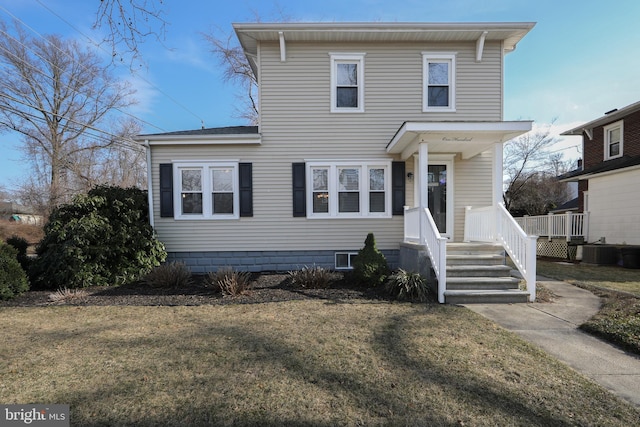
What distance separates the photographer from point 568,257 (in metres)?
12.5

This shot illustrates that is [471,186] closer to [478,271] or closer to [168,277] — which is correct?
[478,271]

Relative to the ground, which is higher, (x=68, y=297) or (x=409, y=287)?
(x=409, y=287)

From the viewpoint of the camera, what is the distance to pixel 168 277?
23.3ft

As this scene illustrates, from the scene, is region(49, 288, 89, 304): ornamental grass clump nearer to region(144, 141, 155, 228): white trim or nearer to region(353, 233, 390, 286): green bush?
region(144, 141, 155, 228): white trim

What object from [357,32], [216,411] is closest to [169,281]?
[216,411]

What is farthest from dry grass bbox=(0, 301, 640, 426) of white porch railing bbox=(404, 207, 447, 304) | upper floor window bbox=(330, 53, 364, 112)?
upper floor window bbox=(330, 53, 364, 112)

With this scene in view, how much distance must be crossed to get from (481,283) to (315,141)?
5245 millimetres

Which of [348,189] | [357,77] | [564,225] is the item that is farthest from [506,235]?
[564,225]

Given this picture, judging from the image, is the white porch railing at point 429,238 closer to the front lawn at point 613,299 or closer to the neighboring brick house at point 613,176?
the front lawn at point 613,299

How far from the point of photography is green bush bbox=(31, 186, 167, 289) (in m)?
6.96

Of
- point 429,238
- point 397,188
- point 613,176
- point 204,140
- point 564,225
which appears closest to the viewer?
point 429,238

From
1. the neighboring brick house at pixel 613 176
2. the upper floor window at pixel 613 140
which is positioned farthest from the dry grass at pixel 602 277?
the upper floor window at pixel 613 140

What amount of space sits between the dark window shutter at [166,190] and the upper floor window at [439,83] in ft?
23.3

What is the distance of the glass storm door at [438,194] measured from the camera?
8.49 metres
